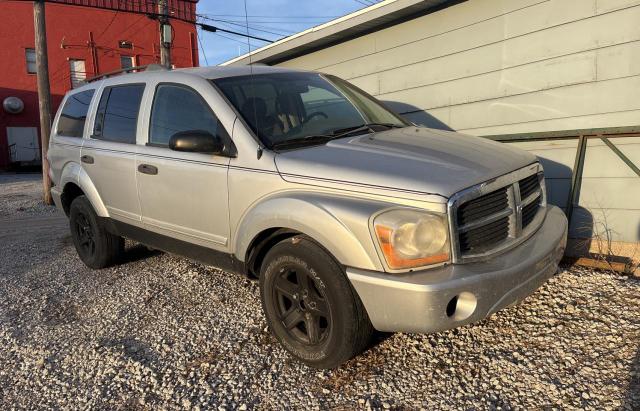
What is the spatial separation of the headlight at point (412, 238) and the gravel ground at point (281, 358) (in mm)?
789

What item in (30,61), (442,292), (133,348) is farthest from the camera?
(30,61)

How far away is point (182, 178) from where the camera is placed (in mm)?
3689

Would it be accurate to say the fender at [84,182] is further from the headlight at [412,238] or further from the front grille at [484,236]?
the front grille at [484,236]

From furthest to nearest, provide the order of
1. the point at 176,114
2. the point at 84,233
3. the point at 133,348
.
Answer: the point at 84,233 < the point at 176,114 < the point at 133,348

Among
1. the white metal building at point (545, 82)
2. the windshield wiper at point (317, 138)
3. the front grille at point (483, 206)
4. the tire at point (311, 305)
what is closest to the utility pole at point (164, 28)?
the white metal building at point (545, 82)

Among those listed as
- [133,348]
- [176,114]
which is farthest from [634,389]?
[176,114]

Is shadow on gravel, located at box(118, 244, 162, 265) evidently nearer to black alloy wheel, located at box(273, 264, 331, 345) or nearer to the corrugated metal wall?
black alloy wheel, located at box(273, 264, 331, 345)

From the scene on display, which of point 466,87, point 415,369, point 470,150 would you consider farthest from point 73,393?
point 466,87

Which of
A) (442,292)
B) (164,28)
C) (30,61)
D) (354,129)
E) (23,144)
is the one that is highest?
(30,61)

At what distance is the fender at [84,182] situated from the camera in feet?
15.7

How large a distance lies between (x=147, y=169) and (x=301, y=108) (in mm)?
1354

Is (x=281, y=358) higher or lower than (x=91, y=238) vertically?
lower

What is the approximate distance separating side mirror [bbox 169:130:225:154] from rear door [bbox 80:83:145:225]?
102cm

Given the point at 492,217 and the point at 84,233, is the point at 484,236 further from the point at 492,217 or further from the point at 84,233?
the point at 84,233
